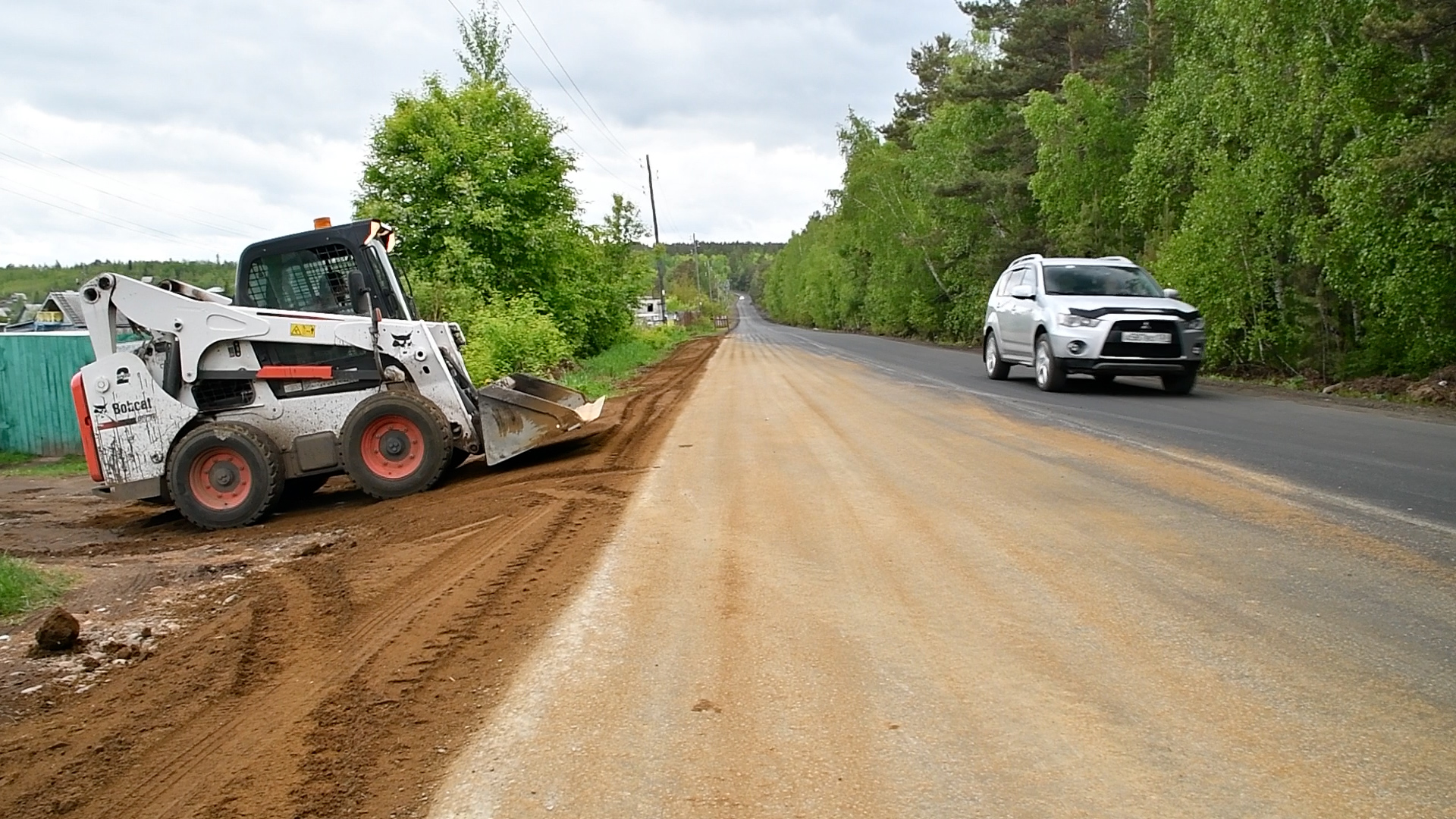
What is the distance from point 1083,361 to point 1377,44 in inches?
289

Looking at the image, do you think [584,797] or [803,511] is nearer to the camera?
[584,797]

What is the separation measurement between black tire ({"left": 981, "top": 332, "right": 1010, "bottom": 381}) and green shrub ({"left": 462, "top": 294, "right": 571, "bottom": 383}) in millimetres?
8640

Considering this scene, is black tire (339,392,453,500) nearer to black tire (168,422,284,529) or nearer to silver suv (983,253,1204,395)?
black tire (168,422,284,529)

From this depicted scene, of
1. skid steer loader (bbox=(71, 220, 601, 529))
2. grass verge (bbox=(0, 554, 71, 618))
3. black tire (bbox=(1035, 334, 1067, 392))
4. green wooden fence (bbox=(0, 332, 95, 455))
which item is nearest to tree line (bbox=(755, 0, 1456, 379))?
black tire (bbox=(1035, 334, 1067, 392))

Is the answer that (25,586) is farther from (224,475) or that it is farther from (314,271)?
(314,271)

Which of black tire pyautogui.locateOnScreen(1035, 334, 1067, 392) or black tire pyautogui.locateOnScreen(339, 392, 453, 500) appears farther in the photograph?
black tire pyautogui.locateOnScreen(1035, 334, 1067, 392)

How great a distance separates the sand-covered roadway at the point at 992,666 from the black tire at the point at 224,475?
4.11 metres

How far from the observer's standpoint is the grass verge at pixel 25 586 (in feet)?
19.1

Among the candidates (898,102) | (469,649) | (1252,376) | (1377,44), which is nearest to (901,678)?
(469,649)

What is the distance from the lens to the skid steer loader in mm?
9055

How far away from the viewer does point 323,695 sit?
13.3 feet

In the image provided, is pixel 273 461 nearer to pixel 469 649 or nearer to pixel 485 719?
pixel 469 649

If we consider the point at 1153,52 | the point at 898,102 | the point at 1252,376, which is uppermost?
the point at 898,102

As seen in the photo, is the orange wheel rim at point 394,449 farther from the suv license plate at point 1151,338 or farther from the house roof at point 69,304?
the suv license plate at point 1151,338
